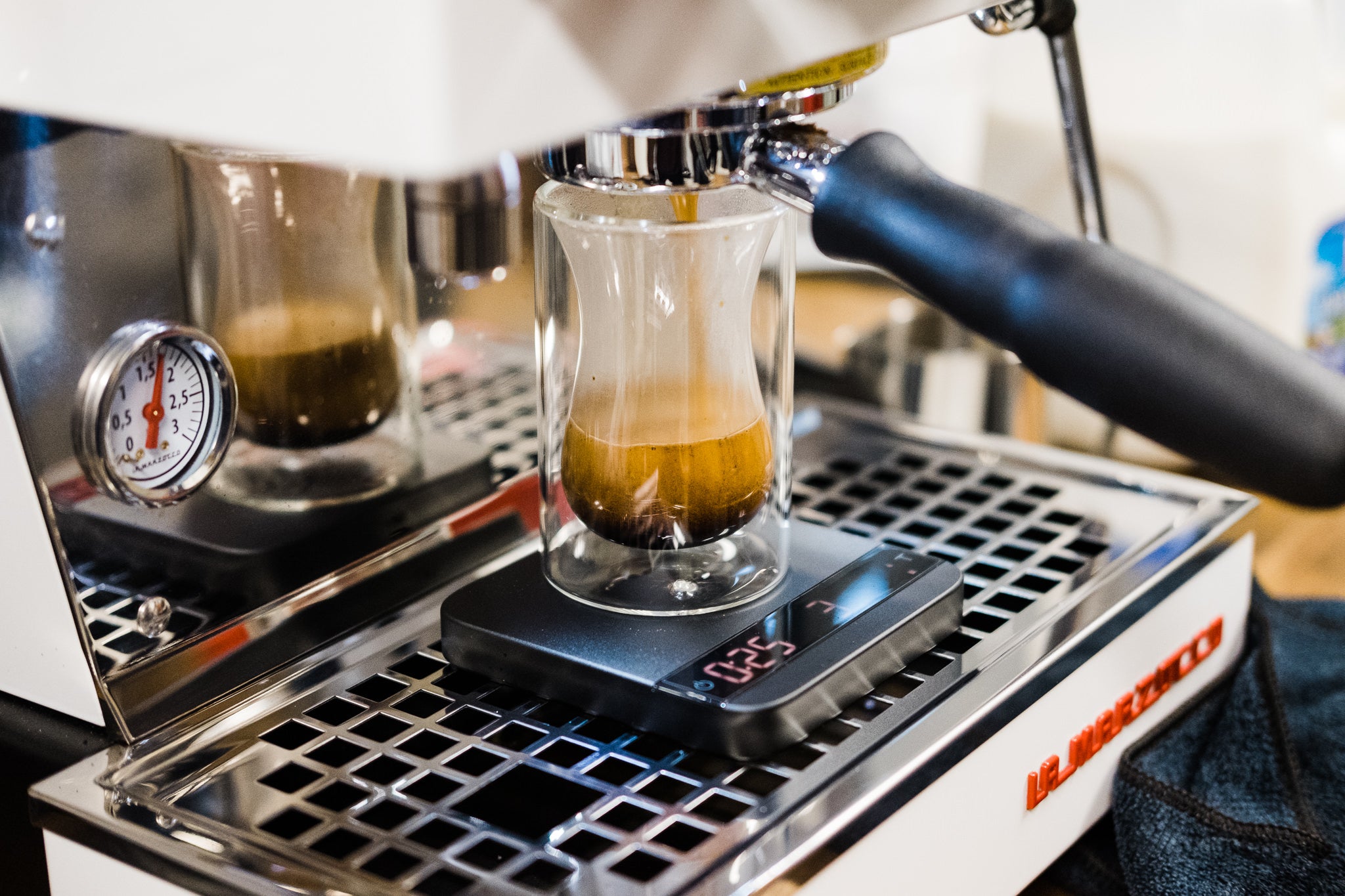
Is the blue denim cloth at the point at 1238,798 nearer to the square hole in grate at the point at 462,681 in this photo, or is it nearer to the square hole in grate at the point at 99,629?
the square hole in grate at the point at 462,681

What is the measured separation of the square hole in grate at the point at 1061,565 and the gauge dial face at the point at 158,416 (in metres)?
0.28

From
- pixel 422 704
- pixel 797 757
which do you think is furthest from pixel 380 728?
pixel 797 757

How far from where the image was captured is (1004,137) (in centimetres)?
74

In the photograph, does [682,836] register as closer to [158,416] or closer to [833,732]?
[833,732]

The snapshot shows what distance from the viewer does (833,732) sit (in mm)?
381

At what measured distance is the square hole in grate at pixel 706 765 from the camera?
368 millimetres

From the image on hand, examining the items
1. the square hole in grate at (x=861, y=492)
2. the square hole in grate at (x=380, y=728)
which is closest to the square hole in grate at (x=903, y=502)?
the square hole in grate at (x=861, y=492)

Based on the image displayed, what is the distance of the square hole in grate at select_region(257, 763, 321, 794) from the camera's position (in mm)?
367

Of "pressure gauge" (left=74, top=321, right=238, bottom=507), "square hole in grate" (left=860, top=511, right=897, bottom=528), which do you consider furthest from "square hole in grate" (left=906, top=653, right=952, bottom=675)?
"pressure gauge" (left=74, top=321, right=238, bottom=507)

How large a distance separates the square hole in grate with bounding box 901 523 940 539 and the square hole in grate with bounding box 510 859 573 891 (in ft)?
0.71

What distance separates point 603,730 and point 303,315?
0.51 feet

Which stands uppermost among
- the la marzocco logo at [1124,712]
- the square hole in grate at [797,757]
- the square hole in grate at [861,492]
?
the square hole in grate at [861,492]

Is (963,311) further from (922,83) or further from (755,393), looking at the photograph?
(922,83)

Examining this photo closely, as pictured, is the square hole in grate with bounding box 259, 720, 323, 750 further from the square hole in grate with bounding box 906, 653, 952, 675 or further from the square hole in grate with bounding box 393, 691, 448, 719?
the square hole in grate with bounding box 906, 653, 952, 675
